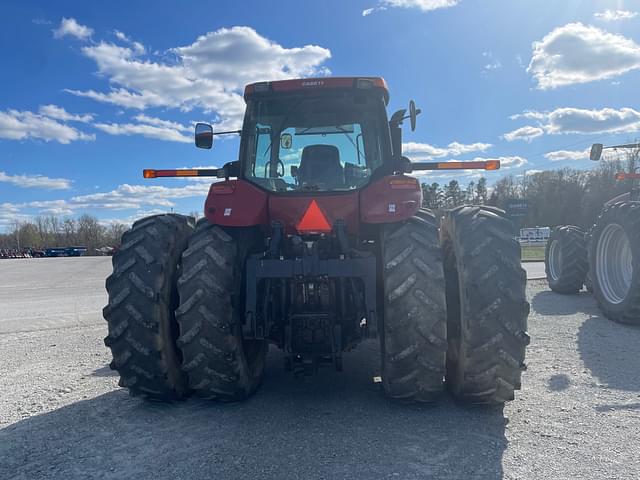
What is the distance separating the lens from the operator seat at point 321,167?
4.45 m

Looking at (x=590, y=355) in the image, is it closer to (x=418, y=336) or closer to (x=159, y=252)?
(x=418, y=336)

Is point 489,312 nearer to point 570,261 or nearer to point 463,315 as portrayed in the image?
point 463,315

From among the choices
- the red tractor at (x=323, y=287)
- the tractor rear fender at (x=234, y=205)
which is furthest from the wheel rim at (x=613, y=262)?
the tractor rear fender at (x=234, y=205)

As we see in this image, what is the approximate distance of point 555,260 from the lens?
430 inches

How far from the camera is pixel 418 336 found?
11.6 feet

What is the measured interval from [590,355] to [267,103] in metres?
4.45

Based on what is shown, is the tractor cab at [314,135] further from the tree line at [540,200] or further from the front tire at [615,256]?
the tree line at [540,200]

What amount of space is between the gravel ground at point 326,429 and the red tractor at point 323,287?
0.78ft

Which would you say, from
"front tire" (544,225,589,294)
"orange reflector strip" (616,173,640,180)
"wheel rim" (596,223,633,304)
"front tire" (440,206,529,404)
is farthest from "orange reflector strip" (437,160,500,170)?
"front tire" (544,225,589,294)

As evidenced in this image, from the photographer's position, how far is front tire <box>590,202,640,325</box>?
7.22 meters

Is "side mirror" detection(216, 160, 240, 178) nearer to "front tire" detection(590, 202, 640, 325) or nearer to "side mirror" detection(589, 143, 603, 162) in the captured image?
"front tire" detection(590, 202, 640, 325)

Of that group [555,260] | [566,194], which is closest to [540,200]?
[566,194]

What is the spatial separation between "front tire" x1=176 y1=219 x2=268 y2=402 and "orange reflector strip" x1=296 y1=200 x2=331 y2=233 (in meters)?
0.62

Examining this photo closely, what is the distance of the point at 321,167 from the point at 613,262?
20.8ft
